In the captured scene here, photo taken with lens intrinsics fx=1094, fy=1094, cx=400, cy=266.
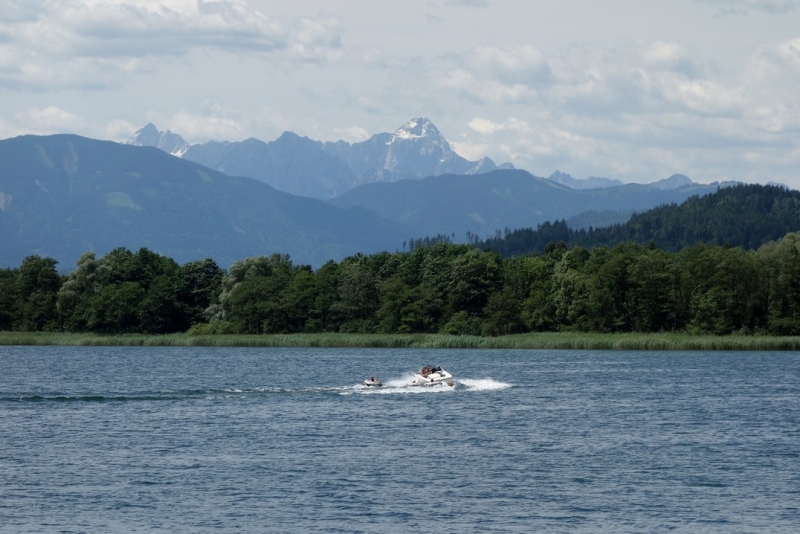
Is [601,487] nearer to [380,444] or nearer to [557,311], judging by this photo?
[380,444]

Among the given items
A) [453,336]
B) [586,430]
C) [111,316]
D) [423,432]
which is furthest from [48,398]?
[111,316]

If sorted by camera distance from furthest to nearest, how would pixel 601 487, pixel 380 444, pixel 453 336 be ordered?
pixel 453 336 < pixel 380 444 < pixel 601 487

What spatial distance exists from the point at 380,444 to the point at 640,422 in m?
17.0

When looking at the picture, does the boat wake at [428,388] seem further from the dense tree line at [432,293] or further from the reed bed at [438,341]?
the dense tree line at [432,293]

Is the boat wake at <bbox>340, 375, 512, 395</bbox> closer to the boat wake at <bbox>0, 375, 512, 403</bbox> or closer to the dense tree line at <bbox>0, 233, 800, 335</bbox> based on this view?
the boat wake at <bbox>0, 375, 512, 403</bbox>

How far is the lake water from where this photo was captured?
38.0 meters

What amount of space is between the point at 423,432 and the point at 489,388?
2378cm

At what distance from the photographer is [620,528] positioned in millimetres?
35969

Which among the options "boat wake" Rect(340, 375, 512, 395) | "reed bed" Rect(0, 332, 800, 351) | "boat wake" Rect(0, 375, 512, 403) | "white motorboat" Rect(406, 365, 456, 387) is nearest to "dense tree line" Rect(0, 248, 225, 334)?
"reed bed" Rect(0, 332, 800, 351)

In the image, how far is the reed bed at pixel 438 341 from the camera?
12938 centimetres

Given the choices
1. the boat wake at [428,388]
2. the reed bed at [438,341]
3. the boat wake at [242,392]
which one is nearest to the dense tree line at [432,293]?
the reed bed at [438,341]

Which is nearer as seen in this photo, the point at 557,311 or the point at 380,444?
the point at 380,444

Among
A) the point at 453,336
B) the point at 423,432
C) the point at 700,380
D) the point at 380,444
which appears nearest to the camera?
the point at 380,444

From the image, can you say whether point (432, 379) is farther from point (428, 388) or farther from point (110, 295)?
point (110, 295)
